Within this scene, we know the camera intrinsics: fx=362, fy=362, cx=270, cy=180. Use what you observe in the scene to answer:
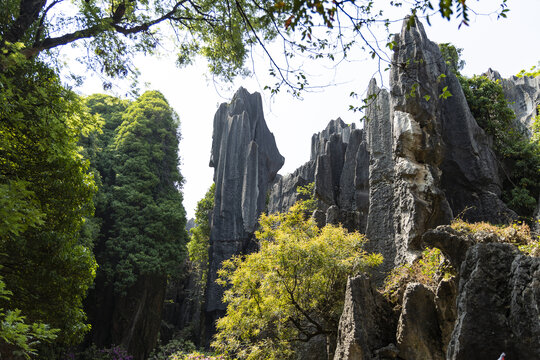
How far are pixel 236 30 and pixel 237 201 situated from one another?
21797 mm

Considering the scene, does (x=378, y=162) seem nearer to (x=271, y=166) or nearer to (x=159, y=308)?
(x=159, y=308)

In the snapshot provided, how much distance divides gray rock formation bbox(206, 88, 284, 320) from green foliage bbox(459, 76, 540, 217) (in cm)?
1611

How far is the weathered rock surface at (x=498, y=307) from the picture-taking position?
218 centimetres

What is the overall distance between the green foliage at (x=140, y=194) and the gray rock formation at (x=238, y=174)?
5.00m

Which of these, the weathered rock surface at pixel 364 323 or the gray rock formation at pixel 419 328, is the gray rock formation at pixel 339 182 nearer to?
the weathered rock surface at pixel 364 323

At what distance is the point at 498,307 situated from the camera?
2.42 metres

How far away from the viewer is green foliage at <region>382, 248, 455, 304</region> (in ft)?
23.1

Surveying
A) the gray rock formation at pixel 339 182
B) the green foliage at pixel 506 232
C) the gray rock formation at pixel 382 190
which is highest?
the gray rock formation at pixel 339 182

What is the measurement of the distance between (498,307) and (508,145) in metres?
15.0

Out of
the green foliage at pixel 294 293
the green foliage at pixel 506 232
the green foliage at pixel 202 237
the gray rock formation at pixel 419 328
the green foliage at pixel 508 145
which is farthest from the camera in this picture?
the green foliage at pixel 202 237

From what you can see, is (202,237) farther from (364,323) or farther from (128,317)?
(364,323)

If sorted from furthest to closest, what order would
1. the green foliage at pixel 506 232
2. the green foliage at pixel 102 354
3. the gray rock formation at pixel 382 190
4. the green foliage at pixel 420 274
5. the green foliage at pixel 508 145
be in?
the green foliage at pixel 102 354 < the green foliage at pixel 508 145 < the gray rock formation at pixel 382 190 < the green foliage at pixel 420 274 < the green foliage at pixel 506 232

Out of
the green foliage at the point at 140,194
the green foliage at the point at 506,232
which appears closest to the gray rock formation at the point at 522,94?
the green foliage at the point at 506,232

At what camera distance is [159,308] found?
734 inches
